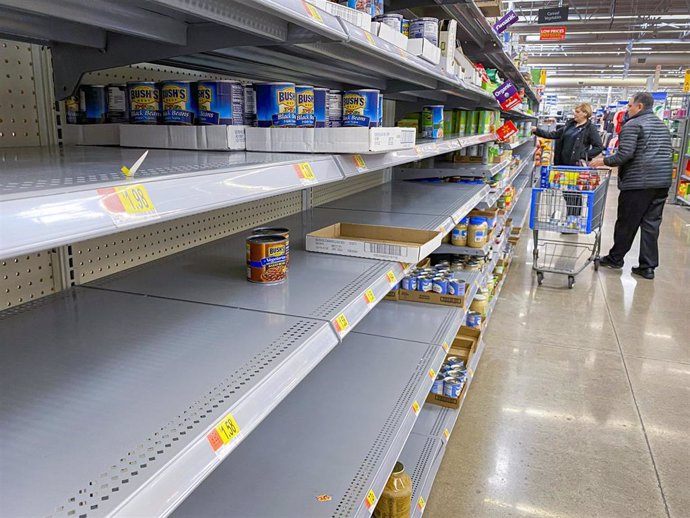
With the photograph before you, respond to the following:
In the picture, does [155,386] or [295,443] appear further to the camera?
[295,443]

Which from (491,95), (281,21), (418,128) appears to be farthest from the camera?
(491,95)

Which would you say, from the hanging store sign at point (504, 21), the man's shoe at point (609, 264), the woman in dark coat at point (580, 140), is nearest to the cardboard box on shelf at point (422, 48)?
the hanging store sign at point (504, 21)

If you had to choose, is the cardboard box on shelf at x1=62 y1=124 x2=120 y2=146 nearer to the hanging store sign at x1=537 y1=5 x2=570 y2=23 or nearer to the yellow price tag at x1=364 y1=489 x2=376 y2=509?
the yellow price tag at x1=364 y1=489 x2=376 y2=509

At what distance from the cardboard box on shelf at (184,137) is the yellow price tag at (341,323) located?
49 centimetres

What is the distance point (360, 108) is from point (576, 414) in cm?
240

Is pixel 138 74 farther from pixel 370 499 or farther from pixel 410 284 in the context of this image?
pixel 410 284

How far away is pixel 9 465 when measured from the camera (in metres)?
0.70

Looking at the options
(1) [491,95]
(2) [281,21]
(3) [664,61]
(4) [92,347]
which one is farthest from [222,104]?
(3) [664,61]

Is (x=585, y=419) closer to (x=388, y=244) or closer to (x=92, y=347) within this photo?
(x=388, y=244)

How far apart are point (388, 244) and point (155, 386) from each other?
100cm

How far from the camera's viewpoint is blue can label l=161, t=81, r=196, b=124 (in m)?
1.30

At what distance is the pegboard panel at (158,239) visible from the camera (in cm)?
141

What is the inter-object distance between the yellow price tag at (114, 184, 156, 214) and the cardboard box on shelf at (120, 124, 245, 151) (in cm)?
57

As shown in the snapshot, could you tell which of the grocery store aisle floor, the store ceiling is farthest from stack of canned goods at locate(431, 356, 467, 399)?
the store ceiling
